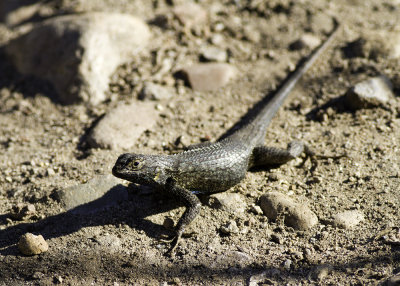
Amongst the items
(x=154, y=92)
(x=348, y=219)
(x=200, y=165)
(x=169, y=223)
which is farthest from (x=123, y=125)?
(x=348, y=219)

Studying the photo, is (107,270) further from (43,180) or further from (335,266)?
(335,266)

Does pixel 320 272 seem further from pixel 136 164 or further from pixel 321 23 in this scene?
pixel 321 23

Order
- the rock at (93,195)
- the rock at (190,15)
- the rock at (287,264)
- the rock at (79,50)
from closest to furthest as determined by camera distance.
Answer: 1. the rock at (287,264)
2. the rock at (93,195)
3. the rock at (79,50)
4. the rock at (190,15)

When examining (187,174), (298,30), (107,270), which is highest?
(298,30)

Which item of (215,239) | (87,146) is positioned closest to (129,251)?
(215,239)

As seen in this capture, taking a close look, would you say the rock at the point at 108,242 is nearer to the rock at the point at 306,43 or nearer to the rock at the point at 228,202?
the rock at the point at 228,202

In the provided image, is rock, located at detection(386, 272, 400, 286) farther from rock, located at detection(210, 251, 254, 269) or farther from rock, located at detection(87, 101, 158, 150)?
rock, located at detection(87, 101, 158, 150)

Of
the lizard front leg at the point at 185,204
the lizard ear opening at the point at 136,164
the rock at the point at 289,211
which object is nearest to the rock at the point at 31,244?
the lizard ear opening at the point at 136,164
